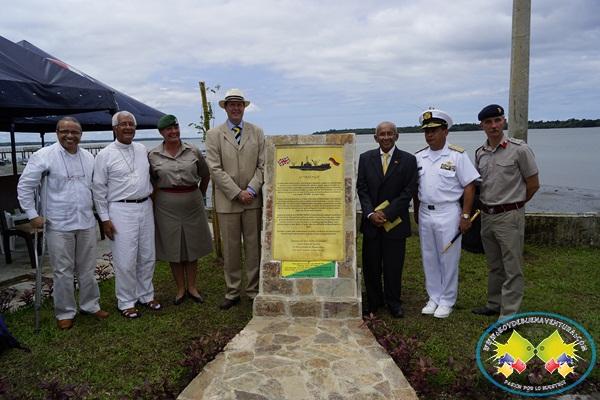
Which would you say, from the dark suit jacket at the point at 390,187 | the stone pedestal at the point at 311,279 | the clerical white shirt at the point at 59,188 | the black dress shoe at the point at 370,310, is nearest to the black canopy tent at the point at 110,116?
the clerical white shirt at the point at 59,188

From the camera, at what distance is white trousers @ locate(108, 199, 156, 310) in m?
4.50

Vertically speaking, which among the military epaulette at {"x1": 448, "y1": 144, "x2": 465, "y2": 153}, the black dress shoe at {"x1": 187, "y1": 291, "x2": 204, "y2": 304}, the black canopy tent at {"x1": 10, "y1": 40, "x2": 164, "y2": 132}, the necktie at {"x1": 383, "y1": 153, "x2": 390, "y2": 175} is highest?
the black canopy tent at {"x1": 10, "y1": 40, "x2": 164, "y2": 132}

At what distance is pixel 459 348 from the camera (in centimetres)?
390

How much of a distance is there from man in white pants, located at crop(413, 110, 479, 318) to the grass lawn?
1.55 feet

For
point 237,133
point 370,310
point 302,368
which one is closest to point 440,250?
point 370,310

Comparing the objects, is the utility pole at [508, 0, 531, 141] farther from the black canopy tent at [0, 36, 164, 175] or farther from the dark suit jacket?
the black canopy tent at [0, 36, 164, 175]

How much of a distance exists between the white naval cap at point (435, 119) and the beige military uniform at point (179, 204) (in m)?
2.27

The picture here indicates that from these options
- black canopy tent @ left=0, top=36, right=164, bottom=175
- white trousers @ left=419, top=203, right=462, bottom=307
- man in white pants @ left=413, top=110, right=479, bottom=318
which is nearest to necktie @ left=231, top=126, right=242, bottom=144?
man in white pants @ left=413, top=110, right=479, bottom=318

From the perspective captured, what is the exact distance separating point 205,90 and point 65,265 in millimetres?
2858

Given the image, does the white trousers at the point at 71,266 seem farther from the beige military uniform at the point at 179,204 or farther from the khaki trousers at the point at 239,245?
the khaki trousers at the point at 239,245

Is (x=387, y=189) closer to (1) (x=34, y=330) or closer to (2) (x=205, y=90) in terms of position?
(2) (x=205, y=90)

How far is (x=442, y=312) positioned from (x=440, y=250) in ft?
1.99

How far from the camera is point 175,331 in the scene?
14.3 feet

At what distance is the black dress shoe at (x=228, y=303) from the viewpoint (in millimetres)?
4910
